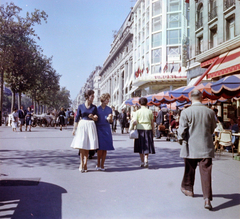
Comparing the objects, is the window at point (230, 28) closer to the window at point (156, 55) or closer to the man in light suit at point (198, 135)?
the man in light suit at point (198, 135)

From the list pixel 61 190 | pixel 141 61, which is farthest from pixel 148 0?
pixel 61 190

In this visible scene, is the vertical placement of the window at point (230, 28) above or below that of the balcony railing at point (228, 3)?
below

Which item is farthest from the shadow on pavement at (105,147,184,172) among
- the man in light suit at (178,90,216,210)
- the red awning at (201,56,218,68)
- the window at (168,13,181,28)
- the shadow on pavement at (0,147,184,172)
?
the window at (168,13,181,28)

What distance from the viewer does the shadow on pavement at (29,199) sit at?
155 inches

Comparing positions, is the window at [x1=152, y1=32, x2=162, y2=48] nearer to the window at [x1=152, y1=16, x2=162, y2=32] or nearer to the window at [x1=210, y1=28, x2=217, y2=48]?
the window at [x1=152, y1=16, x2=162, y2=32]

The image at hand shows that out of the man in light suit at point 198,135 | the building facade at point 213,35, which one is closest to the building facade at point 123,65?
the building facade at point 213,35

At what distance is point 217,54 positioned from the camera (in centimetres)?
1994

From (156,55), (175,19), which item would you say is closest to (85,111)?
(175,19)

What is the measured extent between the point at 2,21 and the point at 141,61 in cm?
2257

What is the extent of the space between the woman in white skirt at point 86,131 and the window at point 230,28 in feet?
49.4

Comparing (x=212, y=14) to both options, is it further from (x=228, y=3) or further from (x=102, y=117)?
(x=102, y=117)

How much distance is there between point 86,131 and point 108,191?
2040 mm

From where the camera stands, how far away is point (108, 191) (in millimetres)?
5129

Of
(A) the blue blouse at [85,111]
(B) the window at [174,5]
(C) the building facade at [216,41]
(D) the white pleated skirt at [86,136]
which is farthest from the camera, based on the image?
(B) the window at [174,5]
